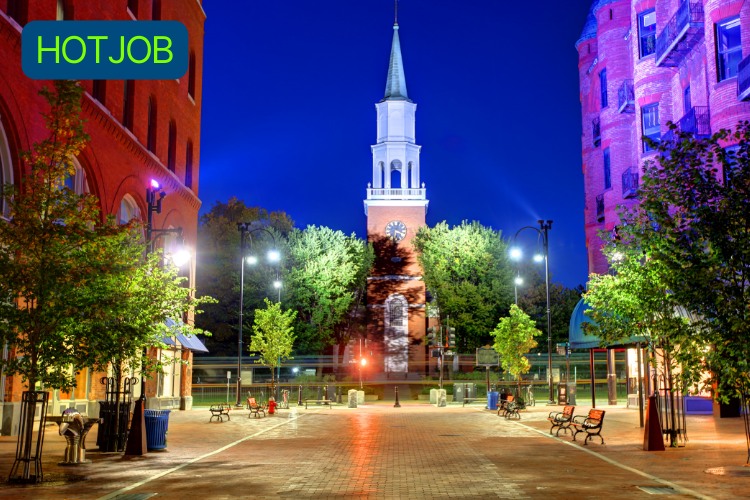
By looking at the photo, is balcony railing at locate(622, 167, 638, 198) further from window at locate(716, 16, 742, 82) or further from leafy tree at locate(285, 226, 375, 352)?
leafy tree at locate(285, 226, 375, 352)

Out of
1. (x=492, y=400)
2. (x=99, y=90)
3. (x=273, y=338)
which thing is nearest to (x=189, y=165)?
(x=273, y=338)

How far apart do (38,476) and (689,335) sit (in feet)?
40.7

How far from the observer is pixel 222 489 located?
1209 cm

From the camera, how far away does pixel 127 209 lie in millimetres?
31156

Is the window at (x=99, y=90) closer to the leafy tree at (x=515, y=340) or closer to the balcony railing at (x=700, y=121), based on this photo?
the balcony railing at (x=700, y=121)

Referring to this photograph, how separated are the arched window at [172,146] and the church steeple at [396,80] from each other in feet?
127

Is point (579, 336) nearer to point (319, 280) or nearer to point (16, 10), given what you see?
point (16, 10)

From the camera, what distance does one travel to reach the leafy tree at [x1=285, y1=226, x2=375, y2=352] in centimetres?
6169

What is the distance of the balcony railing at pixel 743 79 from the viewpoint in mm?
23359

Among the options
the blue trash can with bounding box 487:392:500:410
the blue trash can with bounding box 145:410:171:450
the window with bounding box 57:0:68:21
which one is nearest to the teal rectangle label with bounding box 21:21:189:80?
the blue trash can with bounding box 145:410:171:450

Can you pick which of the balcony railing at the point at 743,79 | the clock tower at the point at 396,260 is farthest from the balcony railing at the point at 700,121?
the clock tower at the point at 396,260

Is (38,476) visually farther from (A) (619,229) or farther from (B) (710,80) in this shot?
(B) (710,80)

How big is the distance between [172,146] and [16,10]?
52.6ft

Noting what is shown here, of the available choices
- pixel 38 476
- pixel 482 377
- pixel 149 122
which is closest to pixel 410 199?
pixel 482 377
